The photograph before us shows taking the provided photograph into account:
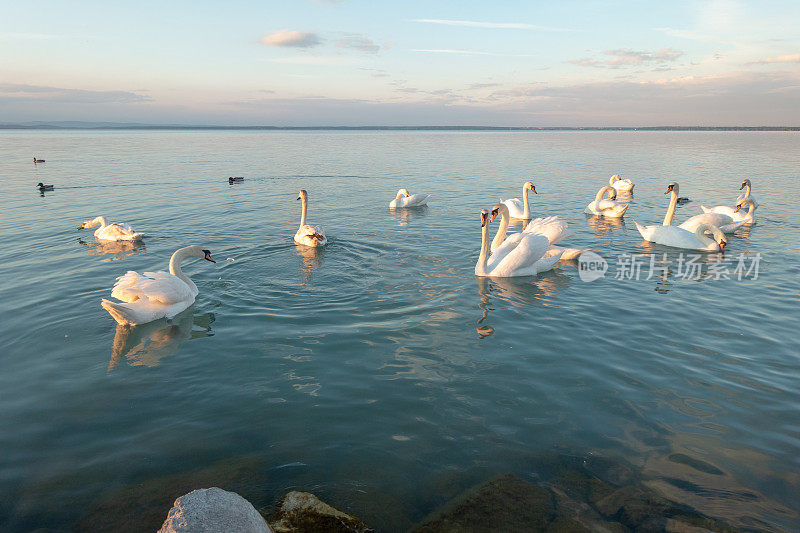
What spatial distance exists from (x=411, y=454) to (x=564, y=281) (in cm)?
798

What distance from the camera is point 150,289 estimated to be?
30.2 ft

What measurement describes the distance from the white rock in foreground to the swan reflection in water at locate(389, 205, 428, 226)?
1544 centimetres

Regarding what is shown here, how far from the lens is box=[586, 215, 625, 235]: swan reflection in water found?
58.9ft

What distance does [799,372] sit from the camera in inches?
293

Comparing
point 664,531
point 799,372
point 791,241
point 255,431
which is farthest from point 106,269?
point 791,241

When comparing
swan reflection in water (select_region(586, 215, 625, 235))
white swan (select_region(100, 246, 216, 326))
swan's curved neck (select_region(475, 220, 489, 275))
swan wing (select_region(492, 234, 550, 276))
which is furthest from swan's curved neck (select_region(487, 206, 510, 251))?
white swan (select_region(100, 246, 216, 326))

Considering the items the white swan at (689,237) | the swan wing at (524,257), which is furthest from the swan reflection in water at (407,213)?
the white swan at (689,237)

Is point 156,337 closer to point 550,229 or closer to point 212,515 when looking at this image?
point 212,515

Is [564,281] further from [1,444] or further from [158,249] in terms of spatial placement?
[158,249]

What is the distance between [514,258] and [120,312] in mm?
8983

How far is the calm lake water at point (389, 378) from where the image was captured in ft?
17.4

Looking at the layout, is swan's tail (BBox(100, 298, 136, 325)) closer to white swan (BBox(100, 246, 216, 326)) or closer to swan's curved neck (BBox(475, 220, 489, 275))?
white swan (BBox(100, 246, 216, 326))

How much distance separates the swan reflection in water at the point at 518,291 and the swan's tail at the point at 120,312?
6871mm

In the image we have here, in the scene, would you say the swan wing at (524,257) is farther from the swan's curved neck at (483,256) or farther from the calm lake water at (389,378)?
the calm lake water at (389,378)
